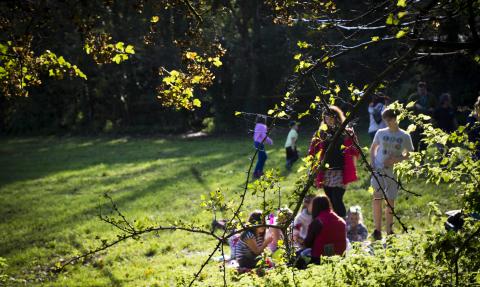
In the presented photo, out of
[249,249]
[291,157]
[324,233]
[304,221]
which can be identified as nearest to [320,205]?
[324,233]

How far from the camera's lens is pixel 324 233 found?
605cm

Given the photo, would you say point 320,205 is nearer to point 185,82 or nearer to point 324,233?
point 324,233

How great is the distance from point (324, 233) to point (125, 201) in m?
6.83

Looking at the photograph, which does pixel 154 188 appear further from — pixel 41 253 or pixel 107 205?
pixel 41 253

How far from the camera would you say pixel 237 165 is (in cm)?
1544

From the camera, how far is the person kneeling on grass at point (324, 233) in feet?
19.8

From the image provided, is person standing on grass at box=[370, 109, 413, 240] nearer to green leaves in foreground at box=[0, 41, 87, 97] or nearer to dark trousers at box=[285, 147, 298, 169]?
green leaves in foreground at box=[0, 41, 87, 97]

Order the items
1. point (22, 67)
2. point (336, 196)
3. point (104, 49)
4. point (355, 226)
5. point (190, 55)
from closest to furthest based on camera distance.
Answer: point (190, 55) → point (104, 49) → point (22, 67) → point (336, 196) → point (355, 226)

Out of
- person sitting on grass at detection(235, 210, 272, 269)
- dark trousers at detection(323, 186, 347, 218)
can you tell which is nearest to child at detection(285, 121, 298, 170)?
dark trousers at detection(323, 186, 347, 218)

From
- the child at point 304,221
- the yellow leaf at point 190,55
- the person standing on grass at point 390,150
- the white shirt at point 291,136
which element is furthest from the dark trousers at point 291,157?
the yellow leaf at point 190,55

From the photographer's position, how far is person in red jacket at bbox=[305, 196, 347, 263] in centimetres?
603

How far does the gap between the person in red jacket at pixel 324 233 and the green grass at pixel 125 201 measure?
3.58ft

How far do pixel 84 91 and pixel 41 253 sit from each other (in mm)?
22371

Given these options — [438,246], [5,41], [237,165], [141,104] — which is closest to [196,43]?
[5,41]
